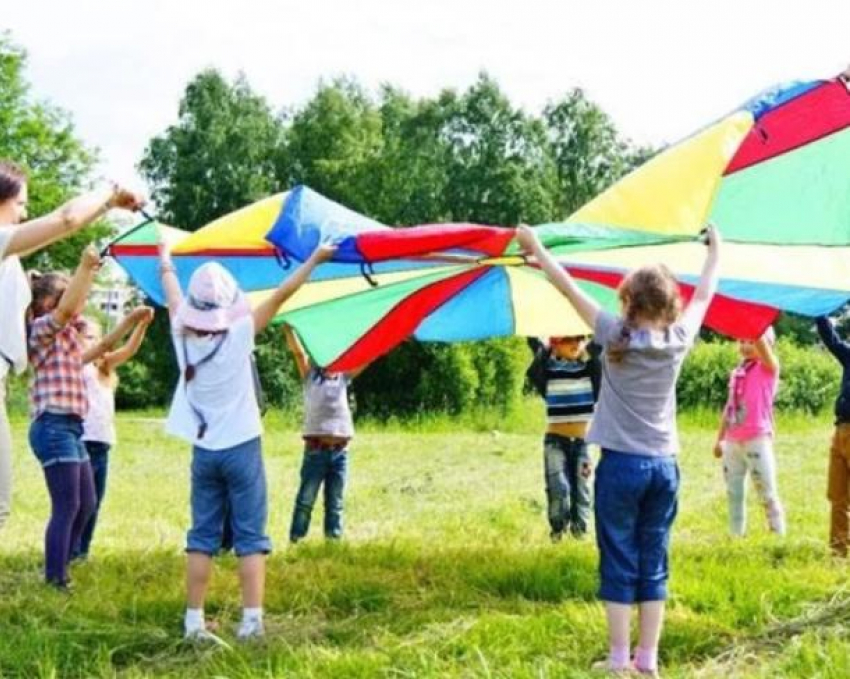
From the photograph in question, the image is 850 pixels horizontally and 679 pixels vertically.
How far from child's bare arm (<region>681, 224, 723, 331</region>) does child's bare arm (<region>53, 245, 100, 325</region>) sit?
2.11m

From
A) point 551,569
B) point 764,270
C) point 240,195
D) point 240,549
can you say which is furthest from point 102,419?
point 240,195

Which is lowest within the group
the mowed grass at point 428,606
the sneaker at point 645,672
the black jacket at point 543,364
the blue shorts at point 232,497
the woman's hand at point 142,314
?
the mowed grass at point 428,606

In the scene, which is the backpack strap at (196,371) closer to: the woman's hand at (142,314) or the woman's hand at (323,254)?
the woman's hand at (323,254)

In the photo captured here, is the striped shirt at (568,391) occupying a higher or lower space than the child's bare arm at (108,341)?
lower

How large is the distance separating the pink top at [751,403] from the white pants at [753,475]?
51 mm

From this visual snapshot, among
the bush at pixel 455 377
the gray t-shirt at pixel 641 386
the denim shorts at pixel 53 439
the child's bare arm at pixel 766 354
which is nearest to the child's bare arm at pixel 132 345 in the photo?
the denim shorts at pixel 53 439

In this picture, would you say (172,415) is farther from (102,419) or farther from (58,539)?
(102,419)

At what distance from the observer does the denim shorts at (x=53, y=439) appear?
182 inches

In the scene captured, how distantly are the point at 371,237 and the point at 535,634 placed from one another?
145cm

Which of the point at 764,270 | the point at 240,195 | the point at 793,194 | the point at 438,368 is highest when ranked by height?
the point at 240,195

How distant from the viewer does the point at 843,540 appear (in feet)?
17.5

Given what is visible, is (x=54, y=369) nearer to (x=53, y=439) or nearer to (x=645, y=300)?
(x=53, y=439)

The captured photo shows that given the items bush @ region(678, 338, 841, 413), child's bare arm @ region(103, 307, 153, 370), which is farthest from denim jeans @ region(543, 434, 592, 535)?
bush @ region(678, 338, 841, 413)

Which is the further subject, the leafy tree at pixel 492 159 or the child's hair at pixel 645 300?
the leafy tree at pixel 492 159
